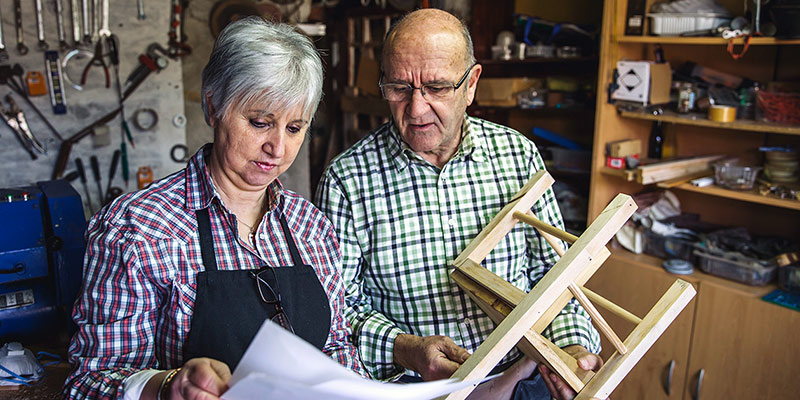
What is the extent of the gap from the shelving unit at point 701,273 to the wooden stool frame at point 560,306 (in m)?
1.50

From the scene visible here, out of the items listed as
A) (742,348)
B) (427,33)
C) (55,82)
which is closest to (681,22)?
(742,348)

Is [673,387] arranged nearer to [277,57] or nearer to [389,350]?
[389,350]

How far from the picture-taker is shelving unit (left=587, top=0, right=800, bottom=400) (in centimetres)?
255

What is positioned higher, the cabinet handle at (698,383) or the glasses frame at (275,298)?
the glasses frame at (275,298)

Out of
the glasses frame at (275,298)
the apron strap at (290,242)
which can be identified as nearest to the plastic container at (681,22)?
the apron strap at (290,242)

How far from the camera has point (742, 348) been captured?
2600 mm

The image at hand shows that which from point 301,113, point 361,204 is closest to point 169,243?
point 301,113

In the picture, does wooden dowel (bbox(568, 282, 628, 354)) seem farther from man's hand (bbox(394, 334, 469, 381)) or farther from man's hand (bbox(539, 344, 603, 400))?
man's hand (bbox(394, 334, 469, 381))

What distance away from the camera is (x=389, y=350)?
160 cm

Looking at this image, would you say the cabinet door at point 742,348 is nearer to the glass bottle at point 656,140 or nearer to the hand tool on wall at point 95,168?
the glass bottle at point 656,140

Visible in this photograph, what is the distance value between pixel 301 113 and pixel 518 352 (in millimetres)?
927

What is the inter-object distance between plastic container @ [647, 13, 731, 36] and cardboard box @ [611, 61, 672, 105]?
0.53 feet

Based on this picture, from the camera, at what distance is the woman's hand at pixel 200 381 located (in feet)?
3.39

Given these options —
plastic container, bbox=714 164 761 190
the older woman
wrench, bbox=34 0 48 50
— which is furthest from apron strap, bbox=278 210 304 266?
wrench, bbox=34 0 48 50
